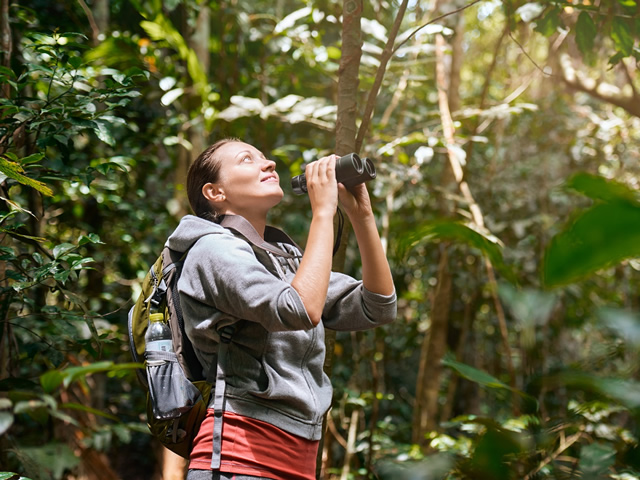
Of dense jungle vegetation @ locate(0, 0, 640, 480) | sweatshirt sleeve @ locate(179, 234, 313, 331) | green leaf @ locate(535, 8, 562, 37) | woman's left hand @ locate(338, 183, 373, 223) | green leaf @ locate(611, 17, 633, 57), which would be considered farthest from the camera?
green leaf @ locate(535, 8, 562, 37)

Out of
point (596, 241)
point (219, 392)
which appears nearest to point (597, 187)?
point (596, 241)

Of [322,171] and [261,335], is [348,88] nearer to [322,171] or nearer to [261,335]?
[322,171]

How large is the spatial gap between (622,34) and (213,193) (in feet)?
4.46

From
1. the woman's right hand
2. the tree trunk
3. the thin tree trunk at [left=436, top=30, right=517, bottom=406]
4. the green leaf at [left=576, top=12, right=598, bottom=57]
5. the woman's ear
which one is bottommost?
the tree trunk

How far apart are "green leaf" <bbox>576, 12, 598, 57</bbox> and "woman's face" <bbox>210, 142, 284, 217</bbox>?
1171mm

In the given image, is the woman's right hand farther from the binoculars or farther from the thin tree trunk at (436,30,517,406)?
the thin tree trunk at (436,30,517,406)

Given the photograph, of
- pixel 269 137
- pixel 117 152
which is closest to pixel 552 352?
pixel 269 137

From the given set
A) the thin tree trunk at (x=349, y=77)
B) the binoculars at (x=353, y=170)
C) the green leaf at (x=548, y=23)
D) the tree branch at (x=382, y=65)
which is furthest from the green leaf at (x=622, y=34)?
the binoculars at (x=353, y=170)

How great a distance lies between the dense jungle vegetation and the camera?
0.92 m

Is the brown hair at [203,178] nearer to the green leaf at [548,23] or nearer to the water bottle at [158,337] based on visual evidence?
the water bottle at [158,337]

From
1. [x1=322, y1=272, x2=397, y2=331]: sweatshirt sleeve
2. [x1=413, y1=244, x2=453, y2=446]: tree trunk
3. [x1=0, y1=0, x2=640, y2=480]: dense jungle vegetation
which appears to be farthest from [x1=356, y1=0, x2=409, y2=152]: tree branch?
[x1=413, y1=244, x2=453, y2=446]: tree trunk

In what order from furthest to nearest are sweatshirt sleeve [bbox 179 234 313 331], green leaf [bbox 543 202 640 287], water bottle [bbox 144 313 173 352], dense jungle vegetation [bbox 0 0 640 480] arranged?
water bottle [bbox 144 313 173 352] < sweatshirt sleeve [bbox 179 234 313 331] < dense jungle vegetation [bbox 0 0 640 480] < green leaf [bbox 543 202 640 287]

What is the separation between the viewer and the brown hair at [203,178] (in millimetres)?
1477

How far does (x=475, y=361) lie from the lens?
4.64m
